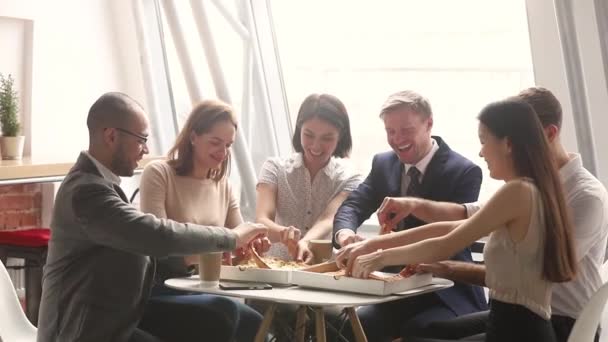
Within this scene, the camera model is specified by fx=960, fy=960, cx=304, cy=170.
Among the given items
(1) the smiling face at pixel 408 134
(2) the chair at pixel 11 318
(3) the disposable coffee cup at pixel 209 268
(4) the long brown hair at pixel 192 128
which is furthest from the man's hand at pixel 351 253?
(2) the chair at pixel 11 318

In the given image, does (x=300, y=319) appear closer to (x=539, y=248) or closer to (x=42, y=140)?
(x=539, y=248)

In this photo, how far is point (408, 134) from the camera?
12.3 ft

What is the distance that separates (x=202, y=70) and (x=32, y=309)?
6.16 ft

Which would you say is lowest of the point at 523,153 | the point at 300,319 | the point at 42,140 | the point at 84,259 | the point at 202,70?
the point at 300,319

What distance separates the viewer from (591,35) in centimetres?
416

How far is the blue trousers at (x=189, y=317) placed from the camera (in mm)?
3412

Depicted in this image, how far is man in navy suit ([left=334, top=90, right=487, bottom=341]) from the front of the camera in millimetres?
3525

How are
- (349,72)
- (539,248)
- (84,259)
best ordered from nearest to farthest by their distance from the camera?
(539,248), (84,259), (349,72)

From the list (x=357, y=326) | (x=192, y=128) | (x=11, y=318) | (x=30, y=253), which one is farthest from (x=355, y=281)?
(x=30, y=253)

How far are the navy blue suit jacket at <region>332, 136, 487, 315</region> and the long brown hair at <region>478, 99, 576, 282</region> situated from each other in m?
0.68

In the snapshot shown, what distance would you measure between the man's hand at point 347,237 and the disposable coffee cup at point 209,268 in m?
0.60

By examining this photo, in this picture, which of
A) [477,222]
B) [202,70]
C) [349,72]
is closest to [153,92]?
[202,70]

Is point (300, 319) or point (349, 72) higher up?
point (349, 72)

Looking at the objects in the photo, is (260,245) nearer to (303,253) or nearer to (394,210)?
(303,253)
